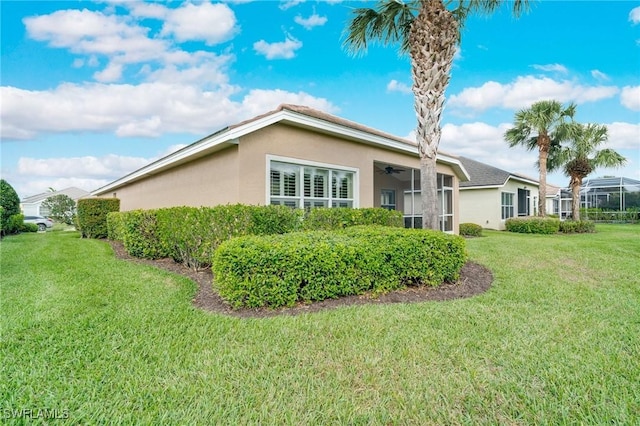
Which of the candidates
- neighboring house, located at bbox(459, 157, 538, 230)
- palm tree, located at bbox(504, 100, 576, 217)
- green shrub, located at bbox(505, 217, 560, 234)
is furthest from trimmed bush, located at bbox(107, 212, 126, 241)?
palm tree, located at bbox(504, 100, 576, 217)

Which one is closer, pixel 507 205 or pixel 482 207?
pixel 482 207

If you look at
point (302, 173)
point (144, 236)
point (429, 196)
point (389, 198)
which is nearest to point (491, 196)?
point (389, 198)

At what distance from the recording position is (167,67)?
1185cm

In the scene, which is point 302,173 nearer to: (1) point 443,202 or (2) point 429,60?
(2) point 429,60

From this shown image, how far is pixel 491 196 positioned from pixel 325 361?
2255 cm

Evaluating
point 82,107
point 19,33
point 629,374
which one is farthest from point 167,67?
point 629,374

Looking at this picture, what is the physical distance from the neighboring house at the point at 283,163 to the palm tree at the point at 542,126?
11.8 m

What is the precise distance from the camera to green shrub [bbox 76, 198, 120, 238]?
14.7 meters

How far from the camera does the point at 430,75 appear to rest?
7.95 meters

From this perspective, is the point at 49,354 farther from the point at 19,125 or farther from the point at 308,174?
the point at 19,125

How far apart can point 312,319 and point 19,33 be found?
10837 mm

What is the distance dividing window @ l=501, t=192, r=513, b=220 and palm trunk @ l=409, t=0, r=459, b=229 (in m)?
17.7

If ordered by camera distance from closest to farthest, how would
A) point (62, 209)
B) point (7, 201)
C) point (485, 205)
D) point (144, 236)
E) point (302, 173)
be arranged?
point (302, 173)
point (144, 236)
point (7, 201)
point (485, 205)
point (62, 209)

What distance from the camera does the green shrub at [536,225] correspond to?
62.3 feet
